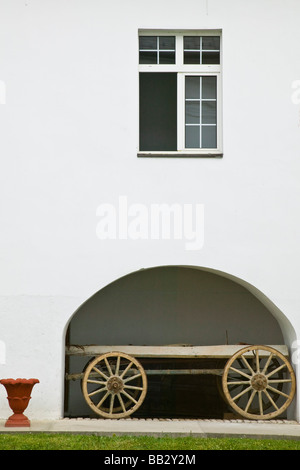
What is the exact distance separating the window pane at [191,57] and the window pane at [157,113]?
0.88 ft

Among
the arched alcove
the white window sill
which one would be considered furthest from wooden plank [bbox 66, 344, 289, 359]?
the white window sill

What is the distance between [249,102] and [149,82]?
1.48 m

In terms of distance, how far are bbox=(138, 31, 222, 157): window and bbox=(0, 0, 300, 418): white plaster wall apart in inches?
9.7

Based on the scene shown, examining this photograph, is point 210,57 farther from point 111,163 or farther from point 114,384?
point 114,384

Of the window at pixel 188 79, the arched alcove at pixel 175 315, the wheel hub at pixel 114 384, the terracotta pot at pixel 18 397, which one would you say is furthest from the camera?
the arched alcove at pixel 175 315

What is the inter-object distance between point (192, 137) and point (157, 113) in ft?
2.28

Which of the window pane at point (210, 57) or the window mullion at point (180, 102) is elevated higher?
the window pane at point (210, 57)

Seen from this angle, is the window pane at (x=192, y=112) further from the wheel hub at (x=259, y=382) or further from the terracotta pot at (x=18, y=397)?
the terracotta pot at (x=18, y=397)

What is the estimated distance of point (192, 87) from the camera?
40.0 feet

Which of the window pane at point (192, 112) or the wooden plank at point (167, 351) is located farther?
the window pane at point (192, 112)

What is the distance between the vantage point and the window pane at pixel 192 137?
1209 centimetres

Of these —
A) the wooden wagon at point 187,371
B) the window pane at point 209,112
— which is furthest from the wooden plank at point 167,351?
the window pane at point 209,112
